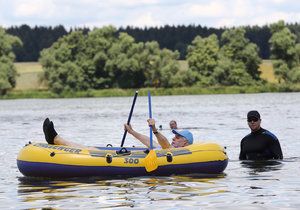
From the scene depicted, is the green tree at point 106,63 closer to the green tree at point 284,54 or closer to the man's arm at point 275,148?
the green tree at point 284,54

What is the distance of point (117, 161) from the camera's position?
17172 millimetres

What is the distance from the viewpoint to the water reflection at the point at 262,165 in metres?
18.2

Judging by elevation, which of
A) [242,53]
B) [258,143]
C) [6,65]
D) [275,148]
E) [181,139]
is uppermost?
[242,53]

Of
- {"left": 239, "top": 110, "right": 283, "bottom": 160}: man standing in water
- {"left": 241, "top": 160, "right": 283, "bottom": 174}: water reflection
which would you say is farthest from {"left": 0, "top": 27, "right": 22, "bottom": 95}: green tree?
{"left": 239, "top": 110, "right": 283, "bottom": 160}: man standing in water

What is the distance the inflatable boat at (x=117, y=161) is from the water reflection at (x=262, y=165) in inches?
43.4

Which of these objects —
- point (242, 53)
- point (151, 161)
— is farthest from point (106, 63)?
point (151, 161)

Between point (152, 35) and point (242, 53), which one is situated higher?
point (152, 35)

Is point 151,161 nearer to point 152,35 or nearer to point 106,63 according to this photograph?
point 106,63

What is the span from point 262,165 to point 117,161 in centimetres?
356

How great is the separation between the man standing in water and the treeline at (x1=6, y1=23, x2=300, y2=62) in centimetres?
15366

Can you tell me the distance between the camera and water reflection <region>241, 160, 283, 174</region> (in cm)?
1825

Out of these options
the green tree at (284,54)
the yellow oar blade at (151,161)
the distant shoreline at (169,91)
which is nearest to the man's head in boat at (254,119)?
the yellow oar blade at (151,161)

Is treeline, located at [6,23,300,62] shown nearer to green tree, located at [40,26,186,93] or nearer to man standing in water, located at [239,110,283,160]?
green tree, located at [40,26,186,93]

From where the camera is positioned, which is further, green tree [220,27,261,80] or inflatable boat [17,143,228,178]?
green tree [220,27,261,80]
